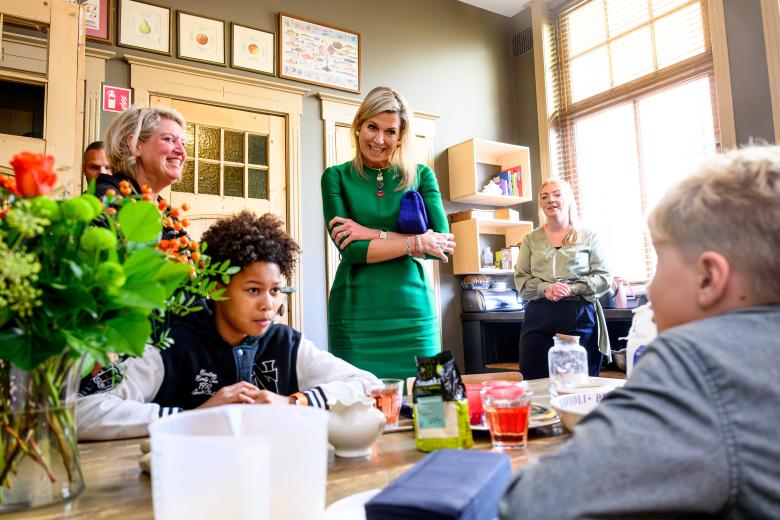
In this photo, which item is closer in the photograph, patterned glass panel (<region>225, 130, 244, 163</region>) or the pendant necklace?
the pendant necklace

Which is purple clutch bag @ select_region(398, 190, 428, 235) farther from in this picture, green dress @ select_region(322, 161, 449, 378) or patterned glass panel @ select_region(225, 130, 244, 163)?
patterned glass panel @ select_region(225, 130, 244, 163)

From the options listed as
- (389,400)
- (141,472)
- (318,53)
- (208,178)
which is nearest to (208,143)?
(208,178)

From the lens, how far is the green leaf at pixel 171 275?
68 cm

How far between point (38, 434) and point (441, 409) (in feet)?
1.71

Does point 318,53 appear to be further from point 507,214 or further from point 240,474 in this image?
point 240,474

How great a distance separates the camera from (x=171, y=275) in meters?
0.69

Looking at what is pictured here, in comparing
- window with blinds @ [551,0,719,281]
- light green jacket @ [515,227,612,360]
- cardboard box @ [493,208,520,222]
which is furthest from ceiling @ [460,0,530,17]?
light green jacket @ [515,227,612,360]

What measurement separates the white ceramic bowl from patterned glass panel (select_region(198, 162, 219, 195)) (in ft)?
10.1

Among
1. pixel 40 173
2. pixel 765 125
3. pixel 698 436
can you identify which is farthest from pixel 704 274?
pixel 765 125

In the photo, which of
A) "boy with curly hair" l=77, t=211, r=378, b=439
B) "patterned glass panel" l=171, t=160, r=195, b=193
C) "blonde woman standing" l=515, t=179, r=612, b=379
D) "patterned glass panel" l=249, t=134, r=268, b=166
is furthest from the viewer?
"patterned glass panel" l=249, t=134, r=268, b=166

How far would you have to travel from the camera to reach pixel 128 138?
5.36 feet

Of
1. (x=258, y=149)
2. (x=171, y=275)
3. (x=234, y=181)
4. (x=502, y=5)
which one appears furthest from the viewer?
(x=502, y=5)

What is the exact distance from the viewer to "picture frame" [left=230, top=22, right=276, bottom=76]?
12.4 ft

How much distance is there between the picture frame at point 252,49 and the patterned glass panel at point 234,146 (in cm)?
45
